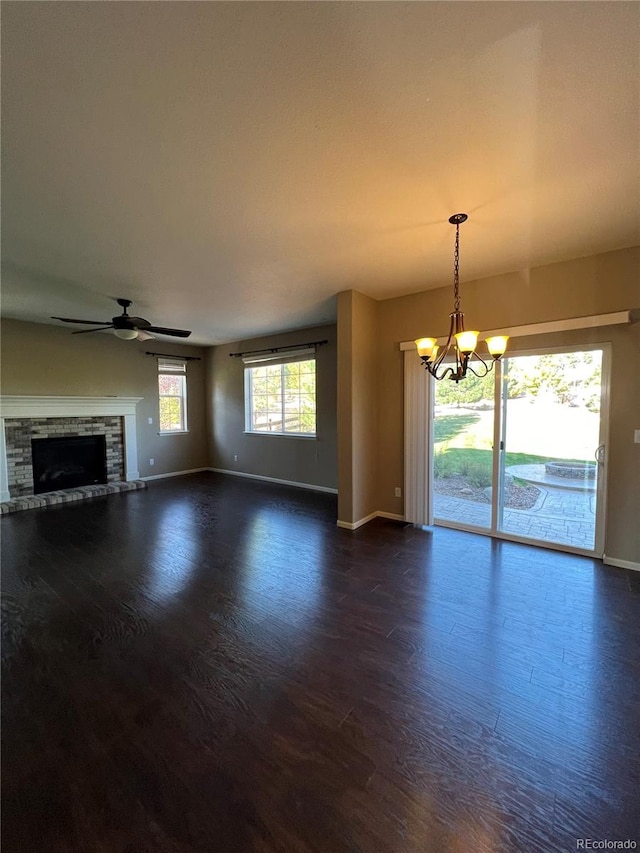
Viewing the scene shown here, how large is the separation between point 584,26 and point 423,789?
2.83 metres

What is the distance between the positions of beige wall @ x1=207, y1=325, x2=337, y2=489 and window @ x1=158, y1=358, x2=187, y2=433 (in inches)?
21.3

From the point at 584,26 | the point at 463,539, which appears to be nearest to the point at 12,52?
the point at 584,26

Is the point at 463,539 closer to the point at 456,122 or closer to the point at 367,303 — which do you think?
the point at 367,303

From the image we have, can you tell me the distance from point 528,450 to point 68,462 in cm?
683

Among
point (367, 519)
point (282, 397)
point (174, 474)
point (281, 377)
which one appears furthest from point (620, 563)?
point (174, 474)

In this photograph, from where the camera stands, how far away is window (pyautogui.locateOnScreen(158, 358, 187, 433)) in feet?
23.0

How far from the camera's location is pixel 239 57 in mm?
1265

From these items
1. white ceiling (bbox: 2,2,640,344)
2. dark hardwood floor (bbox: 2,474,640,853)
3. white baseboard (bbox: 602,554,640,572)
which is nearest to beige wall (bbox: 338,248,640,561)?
white baseboard (bbox: 602,554,640,572)

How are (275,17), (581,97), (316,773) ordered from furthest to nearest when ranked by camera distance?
(581,97)
(316,773)
(275,17)

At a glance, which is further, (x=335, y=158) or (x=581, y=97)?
(x=335, y=158)

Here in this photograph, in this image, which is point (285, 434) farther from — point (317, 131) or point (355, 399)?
point (317, 131)

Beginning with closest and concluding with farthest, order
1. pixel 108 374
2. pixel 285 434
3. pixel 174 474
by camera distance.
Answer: pixel 108 374, pixel 285 434, pixel 174 474

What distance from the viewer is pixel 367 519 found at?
4.28 m

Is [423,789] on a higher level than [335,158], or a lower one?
lower
